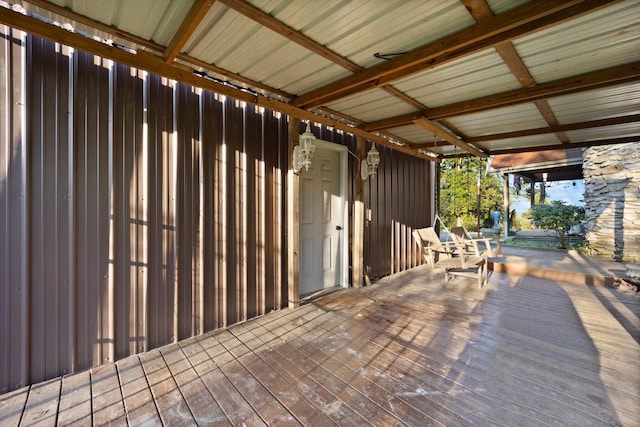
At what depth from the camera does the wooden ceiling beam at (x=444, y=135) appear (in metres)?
3.52

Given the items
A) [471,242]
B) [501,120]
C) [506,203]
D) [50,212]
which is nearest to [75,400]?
[50,212]

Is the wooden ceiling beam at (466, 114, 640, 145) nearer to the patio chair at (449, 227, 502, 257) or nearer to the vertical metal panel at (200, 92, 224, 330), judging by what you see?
the patio chair at (449, 227, 502, 257)

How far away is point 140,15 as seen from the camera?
1.71m

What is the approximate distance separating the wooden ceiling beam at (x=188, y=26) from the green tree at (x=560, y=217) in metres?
9.74

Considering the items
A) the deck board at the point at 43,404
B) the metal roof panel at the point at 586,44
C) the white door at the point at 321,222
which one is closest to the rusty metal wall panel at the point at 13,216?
the deck board at the point at 43,404

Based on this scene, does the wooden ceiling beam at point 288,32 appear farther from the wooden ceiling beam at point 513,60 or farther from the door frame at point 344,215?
the door frame at point 344,215

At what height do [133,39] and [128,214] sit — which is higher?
[133,39]

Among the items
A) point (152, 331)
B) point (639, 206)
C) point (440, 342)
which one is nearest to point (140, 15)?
point (152, 331)

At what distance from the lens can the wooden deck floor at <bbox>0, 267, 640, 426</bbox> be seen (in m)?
1.67

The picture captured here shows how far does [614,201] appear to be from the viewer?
6387 millimetres

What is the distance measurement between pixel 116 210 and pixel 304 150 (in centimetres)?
186

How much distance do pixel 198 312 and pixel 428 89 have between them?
3.11m

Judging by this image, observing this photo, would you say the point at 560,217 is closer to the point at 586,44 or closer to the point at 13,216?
the point at 586,44

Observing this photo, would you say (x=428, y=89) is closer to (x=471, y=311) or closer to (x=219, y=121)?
(x=219, y=121)
